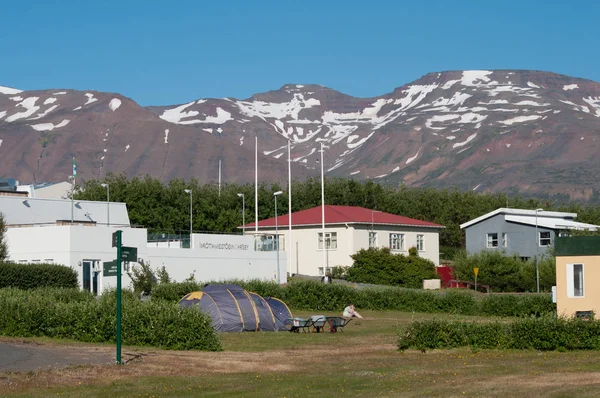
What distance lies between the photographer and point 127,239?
62.5 metres

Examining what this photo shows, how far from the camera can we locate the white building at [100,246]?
59.7 metres

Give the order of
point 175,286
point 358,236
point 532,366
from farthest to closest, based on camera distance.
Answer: point 358,236
point 175,286
point 532,366

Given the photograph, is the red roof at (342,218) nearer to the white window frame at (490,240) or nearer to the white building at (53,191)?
the white window frame at (490,240)

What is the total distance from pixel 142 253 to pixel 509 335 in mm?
36647

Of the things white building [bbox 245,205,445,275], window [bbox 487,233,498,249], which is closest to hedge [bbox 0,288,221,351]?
white building [bbox 245,205,445,275]

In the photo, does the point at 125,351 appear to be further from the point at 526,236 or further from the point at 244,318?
the point at 526,236

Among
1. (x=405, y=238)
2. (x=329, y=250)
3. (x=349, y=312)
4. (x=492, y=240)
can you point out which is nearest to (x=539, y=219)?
(x=492, y=240)

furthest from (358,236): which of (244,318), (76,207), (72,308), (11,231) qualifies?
(72,308)

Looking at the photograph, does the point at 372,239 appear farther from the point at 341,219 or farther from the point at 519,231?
the point at 519,231

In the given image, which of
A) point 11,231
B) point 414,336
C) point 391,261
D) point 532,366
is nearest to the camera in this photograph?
point 532,366

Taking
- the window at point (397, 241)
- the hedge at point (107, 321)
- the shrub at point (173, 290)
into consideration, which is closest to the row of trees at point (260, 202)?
the window at point (397, 241)

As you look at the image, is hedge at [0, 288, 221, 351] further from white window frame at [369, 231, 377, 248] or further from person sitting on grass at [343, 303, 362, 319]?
white window frame at [369, 231, 377, 248]

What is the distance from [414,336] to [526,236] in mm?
57613

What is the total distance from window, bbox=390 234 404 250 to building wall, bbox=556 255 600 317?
44026mm
